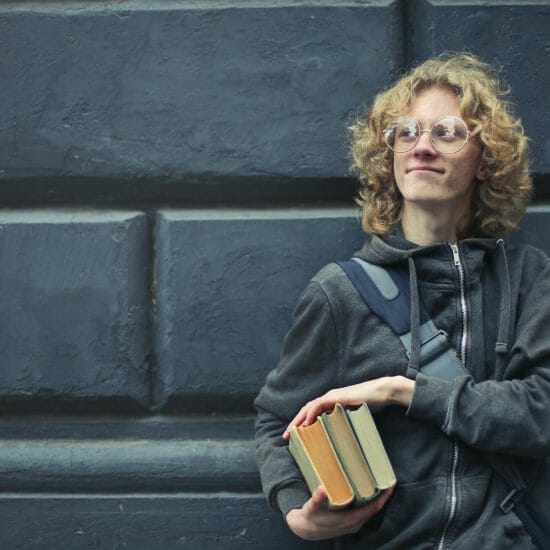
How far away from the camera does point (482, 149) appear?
2.52 meters

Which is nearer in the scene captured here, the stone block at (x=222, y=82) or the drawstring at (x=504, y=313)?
the drawstring at (x=504, y=313)

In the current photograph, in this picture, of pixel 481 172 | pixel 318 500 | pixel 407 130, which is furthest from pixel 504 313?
pixel 318 500

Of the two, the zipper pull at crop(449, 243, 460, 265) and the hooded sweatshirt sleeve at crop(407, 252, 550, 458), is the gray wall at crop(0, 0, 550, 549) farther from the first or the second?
the hooded sweatshirt sleeve at crop(407, 252, 550, 458)

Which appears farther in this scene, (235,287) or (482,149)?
(235,287)

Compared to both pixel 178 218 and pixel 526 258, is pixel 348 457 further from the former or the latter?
pixel 178 218

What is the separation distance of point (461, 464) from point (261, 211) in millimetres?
887

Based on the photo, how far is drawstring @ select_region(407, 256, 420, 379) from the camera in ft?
7.66

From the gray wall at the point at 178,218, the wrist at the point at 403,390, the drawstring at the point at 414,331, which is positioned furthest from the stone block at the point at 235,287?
the wrist at the point at 403,390

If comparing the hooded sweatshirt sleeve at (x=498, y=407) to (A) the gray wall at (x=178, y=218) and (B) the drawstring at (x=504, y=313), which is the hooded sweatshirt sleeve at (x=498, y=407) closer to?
(B) the drawstring at (x=504, y=313)

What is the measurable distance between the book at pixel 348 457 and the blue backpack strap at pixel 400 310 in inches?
7.6

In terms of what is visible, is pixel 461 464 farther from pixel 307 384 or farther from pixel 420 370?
pixel 307 384

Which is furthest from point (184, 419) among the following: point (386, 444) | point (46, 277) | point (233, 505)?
point (386, 444)

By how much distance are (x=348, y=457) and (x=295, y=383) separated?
0.30 meters

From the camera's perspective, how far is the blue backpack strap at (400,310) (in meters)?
2.34
